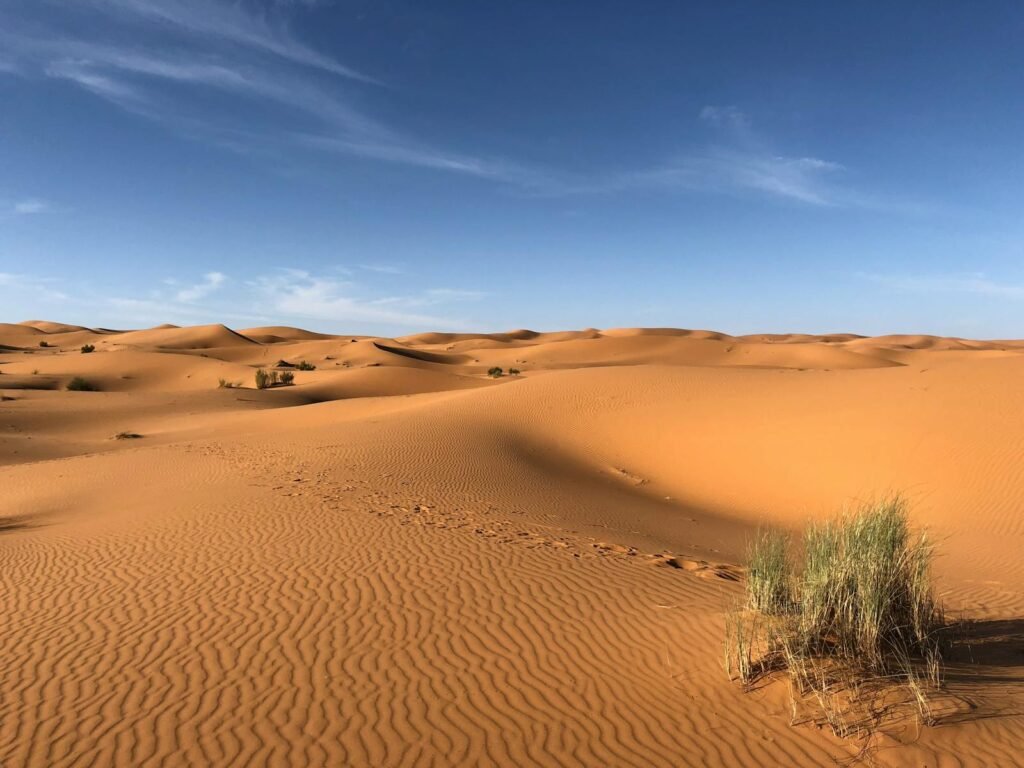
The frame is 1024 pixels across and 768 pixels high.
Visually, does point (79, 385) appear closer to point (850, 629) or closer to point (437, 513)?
point (437, 513)

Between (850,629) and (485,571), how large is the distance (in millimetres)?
4058

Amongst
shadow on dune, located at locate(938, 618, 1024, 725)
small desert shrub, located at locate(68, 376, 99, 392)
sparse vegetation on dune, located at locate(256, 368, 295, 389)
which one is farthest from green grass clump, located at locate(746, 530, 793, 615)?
small desert shrub, located at locate(68, 376, 99, 392)

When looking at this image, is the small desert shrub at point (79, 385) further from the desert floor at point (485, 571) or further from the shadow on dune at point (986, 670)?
the shadow on dune at point (986, 670)

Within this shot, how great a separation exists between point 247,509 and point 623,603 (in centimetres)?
689

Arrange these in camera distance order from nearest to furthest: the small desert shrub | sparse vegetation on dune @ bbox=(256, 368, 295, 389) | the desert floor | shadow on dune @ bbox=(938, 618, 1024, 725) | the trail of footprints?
the desert floor, shadow on dune @ bbox=(938, 618, 1024, 725), the trail of footprints, the small desert shrub, sparse vegetation on dune @ bbox=(256, 368, 295, 389)

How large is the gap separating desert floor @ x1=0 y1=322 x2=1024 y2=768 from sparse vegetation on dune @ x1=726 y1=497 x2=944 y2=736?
20cm

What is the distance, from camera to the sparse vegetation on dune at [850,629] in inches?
179

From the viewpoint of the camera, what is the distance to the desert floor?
4410 millimetres

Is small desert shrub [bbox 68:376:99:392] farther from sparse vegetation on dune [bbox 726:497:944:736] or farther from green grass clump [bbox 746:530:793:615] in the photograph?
sparse vegetation on dune [bbox 726:497:944:736]

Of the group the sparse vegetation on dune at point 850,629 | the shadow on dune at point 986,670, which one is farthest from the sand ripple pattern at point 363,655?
the shadow on dune at point 986,670

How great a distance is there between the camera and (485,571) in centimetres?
777

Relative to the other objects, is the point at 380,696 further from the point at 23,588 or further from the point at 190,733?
the point at 23,588

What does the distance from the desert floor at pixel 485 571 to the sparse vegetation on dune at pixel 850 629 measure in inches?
7.7

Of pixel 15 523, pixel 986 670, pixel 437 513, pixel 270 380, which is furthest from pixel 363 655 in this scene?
pixel 270 380
